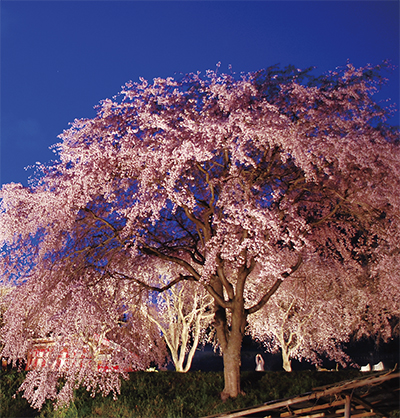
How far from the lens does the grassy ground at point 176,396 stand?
39.9 ft

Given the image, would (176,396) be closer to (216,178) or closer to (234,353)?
(234,353)

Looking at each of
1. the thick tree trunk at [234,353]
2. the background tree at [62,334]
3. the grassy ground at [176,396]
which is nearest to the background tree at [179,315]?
the grassy ground at [176,396]

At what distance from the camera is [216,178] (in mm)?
12508

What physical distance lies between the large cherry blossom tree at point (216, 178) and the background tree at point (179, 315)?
976cm

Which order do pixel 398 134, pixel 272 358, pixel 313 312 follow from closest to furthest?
pixel 398 134
pixel 313 312
pixel 272 358

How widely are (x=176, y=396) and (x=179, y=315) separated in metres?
10.3

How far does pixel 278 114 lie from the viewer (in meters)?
11.1

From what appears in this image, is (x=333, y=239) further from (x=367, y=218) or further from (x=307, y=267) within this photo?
(x=307, y=267)

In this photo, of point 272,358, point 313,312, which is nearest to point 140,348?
point 313,312

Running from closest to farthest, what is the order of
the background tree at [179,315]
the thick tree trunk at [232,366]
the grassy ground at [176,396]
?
1. the grassy ground at [176,396]
2. the thick tree trunk at [232,366]
3. the background tree at [179,315]

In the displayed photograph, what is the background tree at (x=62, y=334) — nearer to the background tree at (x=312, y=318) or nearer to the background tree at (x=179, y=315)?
the background tree at (x=312, y=318)

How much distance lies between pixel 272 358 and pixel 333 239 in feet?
84.9

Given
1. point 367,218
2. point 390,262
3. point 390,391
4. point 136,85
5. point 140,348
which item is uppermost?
point 136,85

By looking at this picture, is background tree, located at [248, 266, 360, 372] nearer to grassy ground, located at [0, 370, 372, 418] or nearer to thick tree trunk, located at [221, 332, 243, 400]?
grassy ground, located at [0, 370, 372, 418]
